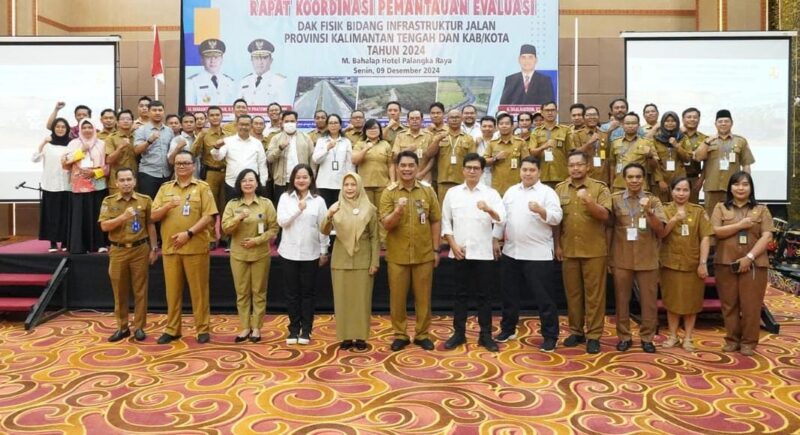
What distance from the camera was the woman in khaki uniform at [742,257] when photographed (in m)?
3.87

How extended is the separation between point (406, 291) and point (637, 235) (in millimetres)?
1707

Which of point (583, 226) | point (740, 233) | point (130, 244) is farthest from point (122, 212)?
point (740, 233)

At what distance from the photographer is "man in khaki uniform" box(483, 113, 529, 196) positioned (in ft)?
17.3

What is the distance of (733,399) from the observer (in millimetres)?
3111

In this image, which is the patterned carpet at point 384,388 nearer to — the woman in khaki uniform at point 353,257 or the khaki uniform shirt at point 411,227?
the woman in khaki uniform at point 353,257

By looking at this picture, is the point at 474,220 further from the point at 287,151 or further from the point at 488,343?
the point at 287,151

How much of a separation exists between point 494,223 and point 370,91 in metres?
3.68

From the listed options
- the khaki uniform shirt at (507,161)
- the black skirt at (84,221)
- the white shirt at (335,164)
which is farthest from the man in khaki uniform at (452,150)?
the black skirt at (84,221)

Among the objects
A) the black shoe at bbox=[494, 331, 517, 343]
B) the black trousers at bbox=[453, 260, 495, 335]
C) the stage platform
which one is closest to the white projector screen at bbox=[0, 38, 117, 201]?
the stage platform

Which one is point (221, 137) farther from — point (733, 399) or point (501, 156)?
point (733, 399)

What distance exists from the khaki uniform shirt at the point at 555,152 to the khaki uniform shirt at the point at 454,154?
67 centimetres

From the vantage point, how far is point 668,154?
210 inches

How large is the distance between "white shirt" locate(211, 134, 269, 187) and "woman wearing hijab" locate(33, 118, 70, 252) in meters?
1.44

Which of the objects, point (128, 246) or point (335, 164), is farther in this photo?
point (335, 164)
